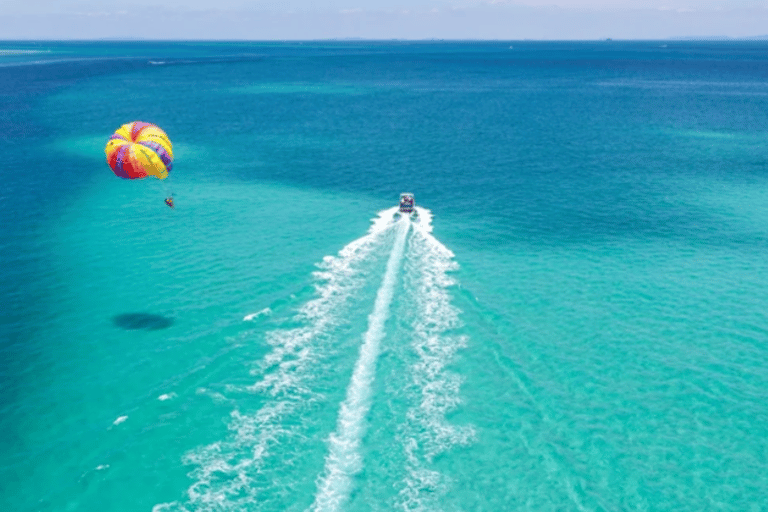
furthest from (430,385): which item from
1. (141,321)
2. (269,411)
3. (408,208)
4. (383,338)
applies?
(408,208)

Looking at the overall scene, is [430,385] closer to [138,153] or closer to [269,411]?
[269,411]

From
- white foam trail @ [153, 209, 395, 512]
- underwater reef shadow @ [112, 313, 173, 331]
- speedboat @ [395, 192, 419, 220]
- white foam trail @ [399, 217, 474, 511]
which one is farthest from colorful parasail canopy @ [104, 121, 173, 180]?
speedboat @ [395, 192, 419, 220]

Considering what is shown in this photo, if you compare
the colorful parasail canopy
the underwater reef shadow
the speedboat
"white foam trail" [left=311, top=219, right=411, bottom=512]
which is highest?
the colorful parasail canopy

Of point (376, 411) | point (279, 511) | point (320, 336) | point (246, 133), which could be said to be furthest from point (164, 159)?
point (246, 133)

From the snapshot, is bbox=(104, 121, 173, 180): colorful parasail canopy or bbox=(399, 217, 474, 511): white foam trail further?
bbox=(104, 121, 173, 180): colorful parasail canopy

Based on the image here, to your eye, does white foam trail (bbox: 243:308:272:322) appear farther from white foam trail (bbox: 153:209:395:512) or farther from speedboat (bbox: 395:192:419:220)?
speedboat (bbox: 395:192:419:220)

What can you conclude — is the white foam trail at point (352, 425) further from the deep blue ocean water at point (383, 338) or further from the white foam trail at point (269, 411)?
the white foam trail at point (269, 411)
